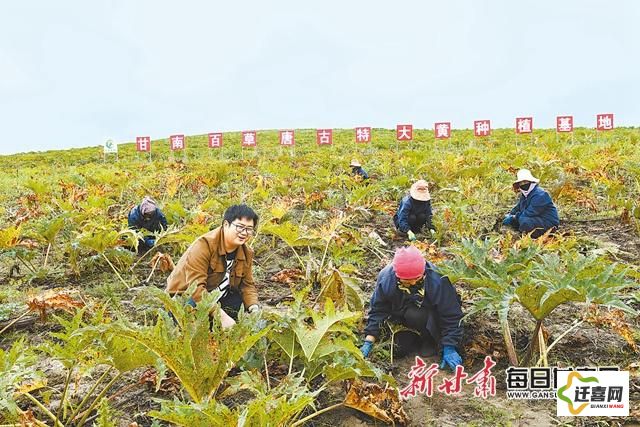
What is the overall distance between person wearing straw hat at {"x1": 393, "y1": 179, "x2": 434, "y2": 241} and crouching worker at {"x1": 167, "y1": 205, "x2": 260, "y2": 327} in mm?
2948

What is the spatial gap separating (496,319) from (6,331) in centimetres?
409

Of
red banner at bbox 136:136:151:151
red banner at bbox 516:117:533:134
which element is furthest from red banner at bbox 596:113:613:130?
red banner at bbox 136:136:151:151

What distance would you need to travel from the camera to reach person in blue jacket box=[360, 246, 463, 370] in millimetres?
3695

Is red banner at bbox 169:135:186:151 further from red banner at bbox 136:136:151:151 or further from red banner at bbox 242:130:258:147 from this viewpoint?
red banner at bbox 242:130:258:147

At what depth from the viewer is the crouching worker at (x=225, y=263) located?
386cm

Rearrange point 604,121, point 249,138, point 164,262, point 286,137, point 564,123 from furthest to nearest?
point 249,138 < point 286,137 < point 564,123 < point 604,121 < point 164,262

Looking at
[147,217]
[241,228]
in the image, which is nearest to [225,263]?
[241,228]

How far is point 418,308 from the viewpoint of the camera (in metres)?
3.87

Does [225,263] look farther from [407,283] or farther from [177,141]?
[177,141]

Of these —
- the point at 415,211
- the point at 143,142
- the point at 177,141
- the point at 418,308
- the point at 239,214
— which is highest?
the point at 143,142

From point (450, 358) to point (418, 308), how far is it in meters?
0.43

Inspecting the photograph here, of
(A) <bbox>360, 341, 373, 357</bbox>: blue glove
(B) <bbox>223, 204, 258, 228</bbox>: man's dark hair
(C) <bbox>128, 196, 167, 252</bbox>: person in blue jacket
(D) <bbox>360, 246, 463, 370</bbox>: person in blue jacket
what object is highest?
(B) <bbox>223, 204, 258, 228</bbox>: man's dark hair

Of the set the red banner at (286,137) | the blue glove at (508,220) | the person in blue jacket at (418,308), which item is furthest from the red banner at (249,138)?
the person in blue jacket at (418,308)

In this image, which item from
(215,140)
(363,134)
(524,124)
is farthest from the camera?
(215,140)
